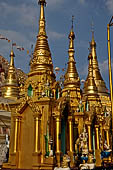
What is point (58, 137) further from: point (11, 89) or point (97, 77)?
point (97, 77)

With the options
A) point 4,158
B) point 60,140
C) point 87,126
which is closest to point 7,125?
point 4,158

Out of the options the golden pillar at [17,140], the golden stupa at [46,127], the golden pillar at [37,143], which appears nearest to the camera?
the golden pillar at [37,143]

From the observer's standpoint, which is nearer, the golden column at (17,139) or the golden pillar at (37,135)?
the golden pillar at (37,135)

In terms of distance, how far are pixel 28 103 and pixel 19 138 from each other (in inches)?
90.8

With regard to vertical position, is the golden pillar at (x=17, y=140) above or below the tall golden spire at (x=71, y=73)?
below

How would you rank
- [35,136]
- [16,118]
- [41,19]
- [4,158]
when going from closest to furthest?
[35,136] → [16,118] → [4,158] → [41,19]

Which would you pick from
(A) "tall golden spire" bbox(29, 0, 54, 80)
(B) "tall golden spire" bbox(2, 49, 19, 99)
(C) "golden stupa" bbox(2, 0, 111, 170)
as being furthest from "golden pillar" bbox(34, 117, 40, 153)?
(B) "tall golden spire" bbox(2, 49, 19, 99)

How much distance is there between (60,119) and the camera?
15.7m

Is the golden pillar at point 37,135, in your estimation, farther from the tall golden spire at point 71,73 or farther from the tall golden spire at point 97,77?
the tall golden spire at point 97,77

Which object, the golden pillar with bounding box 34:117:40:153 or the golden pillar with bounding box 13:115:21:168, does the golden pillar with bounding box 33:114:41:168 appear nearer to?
the golden pillar with bounding box 34:117:40:153

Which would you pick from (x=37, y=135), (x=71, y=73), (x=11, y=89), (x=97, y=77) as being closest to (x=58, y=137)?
(x=37, y=135)

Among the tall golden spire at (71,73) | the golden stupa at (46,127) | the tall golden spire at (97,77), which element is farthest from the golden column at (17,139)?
the tall golden spire at (97,77)

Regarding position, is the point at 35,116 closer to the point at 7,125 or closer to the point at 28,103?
the point at 28,103

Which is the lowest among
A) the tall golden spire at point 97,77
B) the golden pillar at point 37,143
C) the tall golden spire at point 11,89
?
the golden pillar at point 37,143
